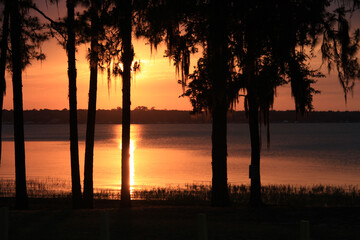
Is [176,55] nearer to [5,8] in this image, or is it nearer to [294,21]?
[294,21]

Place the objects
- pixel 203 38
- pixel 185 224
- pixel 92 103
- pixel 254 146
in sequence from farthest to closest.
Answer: pixel 92 103
pixel 254 146
pixel 203 38
pixel 185 224

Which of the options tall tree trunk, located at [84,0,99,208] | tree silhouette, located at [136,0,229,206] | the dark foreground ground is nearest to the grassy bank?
the dark foreground ground

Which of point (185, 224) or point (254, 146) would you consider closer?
point (185, 224)

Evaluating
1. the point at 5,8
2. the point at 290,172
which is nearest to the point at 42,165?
the point at 290,172

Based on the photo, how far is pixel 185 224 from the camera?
50.6 feet

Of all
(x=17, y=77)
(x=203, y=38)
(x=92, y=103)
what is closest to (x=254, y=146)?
(x=203, y=38)

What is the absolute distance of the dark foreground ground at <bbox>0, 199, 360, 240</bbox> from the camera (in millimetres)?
13773

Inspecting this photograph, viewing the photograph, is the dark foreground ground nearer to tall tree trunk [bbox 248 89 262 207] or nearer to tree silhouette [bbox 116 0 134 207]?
tall tree trunk [bbox 248 89 262 207]

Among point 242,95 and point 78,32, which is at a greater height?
point 78,32

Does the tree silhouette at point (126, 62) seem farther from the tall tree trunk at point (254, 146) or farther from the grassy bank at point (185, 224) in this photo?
the tall tree trunk at point (254, 146)

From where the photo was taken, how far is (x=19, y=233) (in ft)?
46.4

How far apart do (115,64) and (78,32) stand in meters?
1.93

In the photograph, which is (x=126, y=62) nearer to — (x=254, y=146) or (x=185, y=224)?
(x=254, y=146)

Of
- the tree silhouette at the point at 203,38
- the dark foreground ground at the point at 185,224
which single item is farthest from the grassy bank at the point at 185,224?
the tree silhouette at the point at 203,38
